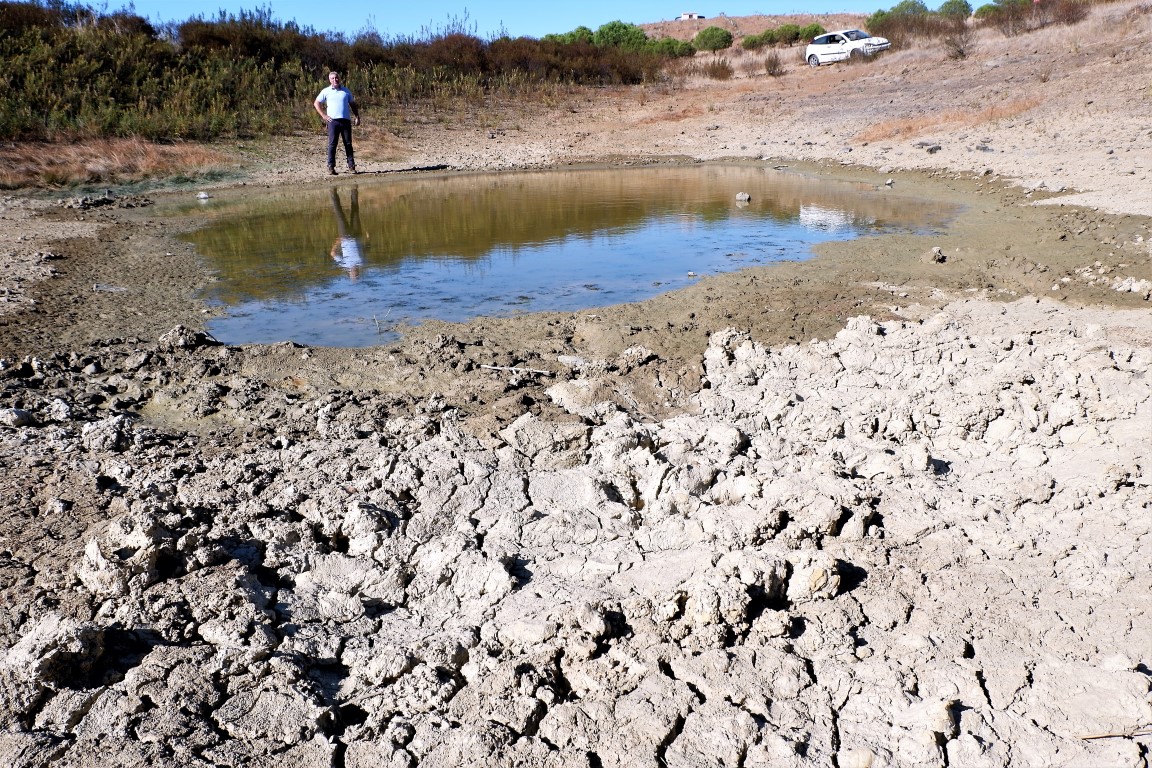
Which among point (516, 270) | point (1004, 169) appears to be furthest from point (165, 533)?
point (1004, 169)

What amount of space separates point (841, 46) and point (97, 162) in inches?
943

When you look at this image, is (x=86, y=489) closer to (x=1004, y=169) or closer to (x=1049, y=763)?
(x=1049, y=763)

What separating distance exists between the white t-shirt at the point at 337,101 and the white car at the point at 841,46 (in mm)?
19284

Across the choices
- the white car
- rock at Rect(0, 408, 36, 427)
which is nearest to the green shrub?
the white car

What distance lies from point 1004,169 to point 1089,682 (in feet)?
38.3

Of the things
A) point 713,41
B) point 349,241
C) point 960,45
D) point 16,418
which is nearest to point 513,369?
point 16,418

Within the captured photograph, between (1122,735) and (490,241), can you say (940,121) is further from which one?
(1122,735)

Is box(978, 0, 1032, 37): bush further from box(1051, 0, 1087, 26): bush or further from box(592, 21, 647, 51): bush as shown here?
box(592, 21, 647, 51): bush

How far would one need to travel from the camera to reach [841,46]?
28016mm

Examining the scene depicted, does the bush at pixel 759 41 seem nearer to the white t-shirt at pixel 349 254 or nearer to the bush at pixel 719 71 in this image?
the bush at pixel 719 71

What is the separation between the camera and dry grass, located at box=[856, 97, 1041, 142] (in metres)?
14.7

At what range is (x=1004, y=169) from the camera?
11.9m

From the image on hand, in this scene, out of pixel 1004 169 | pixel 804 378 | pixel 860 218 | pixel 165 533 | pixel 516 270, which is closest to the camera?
pixel 165 533

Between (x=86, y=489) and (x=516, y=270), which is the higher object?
(x=516, y=270)
